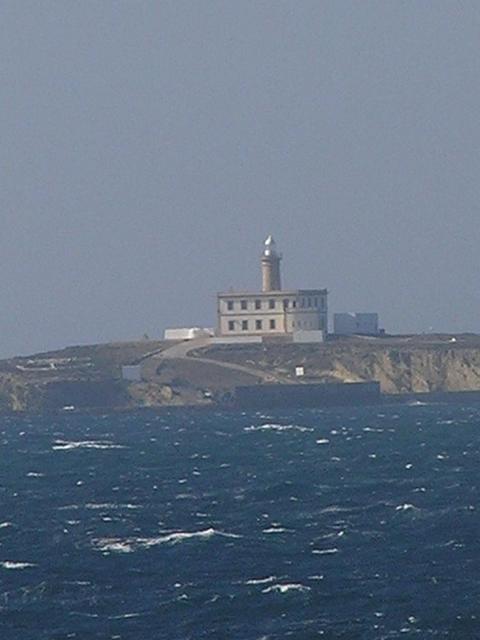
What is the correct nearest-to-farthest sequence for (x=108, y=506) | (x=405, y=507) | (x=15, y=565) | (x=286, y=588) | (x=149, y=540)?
(x=286, y=588)
(x=15, y=565)
(x=149, y=540)
(x=405, y=507)
(x=108, y=506)

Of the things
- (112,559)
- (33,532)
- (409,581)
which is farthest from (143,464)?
(409,581)

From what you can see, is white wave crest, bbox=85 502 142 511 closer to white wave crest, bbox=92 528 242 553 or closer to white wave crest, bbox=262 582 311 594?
white wave crest, bbox=92 528 242 553

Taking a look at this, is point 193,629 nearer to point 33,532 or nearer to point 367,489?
point 33,532

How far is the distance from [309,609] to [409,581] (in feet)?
24.0

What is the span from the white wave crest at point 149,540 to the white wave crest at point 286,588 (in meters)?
14.2

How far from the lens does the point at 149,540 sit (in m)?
106

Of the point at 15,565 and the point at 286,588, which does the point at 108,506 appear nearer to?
the point at 15,565

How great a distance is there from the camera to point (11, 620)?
8381 cm

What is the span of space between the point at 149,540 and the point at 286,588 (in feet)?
60.3

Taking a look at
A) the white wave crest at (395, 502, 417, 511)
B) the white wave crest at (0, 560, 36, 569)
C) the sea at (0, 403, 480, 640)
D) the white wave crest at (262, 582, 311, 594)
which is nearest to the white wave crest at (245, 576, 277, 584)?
the sea at (0, 403, 480, 640)

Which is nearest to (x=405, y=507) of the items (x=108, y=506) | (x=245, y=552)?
(x=108, y=506)

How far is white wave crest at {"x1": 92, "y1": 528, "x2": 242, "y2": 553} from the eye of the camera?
340 ft

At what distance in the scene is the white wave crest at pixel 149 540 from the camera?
104 metres

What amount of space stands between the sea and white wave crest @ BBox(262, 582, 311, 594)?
3.2 inches
